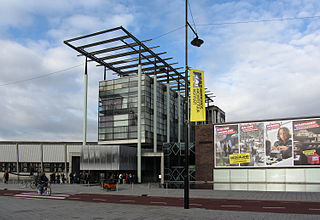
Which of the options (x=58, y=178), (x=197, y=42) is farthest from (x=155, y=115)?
(x=197, y=42)

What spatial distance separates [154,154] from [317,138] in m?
25.0

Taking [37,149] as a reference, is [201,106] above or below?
above

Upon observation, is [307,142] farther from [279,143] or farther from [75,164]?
[75,164]

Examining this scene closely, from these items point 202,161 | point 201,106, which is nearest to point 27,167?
point 202,161

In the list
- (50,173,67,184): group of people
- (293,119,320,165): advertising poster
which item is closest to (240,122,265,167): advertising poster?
(293,119,320,165): advertising poster

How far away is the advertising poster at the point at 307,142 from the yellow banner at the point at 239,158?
5.18m

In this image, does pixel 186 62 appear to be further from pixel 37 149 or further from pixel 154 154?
pixel 37 149

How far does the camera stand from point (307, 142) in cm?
3428

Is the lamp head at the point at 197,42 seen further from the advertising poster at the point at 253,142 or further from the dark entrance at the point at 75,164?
the dark entrance at the point at 75,164

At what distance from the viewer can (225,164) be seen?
126ft

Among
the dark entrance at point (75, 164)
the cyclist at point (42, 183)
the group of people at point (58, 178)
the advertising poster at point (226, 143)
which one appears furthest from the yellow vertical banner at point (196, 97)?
the dark entrance at point (75, 164)

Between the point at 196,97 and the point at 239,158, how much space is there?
21.0m

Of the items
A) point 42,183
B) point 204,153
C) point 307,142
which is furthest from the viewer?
point 204,153

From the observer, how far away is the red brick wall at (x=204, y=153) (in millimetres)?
39969
